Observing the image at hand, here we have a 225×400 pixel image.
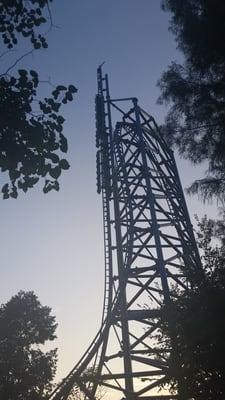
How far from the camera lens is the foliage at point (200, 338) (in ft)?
21.9

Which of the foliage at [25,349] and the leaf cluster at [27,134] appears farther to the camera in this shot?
the foliage at [25,349]

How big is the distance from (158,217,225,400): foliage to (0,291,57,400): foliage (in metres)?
20.4

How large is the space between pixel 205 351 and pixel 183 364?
558 mm

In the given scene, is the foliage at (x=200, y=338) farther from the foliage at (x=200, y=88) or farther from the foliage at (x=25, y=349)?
the foliage at (x=25, y=349)

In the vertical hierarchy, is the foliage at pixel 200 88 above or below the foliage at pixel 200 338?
above

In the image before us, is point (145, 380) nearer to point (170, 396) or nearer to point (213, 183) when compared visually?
point (170, 396)

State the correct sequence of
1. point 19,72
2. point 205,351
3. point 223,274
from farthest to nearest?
1. point 223,274
2. point 205,351
3. point 19,72

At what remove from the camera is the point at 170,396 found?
8.79 metres

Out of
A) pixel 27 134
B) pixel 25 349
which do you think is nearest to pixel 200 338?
pixel 27 134

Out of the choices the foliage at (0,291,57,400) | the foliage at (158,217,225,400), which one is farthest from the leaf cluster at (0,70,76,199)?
the foliage at (0,291,57,400)

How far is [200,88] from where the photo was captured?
8664 millimetres

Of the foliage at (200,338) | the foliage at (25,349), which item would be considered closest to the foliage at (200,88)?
the foliage at (200,338)

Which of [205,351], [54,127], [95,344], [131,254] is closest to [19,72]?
[54,127]

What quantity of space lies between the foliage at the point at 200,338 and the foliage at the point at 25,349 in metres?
20.4
